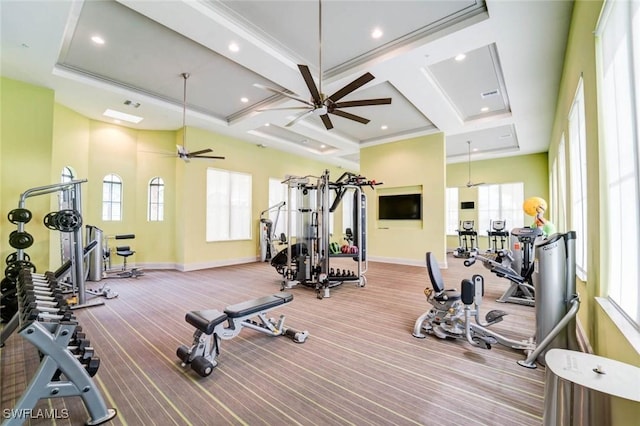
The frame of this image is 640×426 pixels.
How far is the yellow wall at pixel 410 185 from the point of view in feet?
25.0

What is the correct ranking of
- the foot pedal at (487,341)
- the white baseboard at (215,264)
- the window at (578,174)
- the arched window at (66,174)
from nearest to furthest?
1. the foot pedal at (487,341)
2. the window at (578,174)
3. the arched window at (66,174)
4. the white baseboard at (215,264)

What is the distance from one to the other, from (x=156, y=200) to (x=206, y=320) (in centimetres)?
614

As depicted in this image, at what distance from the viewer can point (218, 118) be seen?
6.92 m

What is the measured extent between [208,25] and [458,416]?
4642mm

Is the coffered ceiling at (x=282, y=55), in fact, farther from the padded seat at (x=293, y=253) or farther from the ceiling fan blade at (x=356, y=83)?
the padded seat at (x=293, y=253)

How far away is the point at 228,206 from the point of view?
8.05 metres

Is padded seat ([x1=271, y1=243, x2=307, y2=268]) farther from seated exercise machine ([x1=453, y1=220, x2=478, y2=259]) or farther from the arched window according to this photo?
seated exercise machine ([x1=453, y1=220, x2=478, y2=259])

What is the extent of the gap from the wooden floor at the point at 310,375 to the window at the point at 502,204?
741 cm

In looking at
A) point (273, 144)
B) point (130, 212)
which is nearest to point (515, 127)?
point (273, 144)

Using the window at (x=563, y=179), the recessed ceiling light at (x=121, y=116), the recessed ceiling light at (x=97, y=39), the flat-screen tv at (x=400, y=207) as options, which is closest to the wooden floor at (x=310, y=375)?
the window at (x=563, y=179)

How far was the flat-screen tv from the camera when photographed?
7992 millimetres

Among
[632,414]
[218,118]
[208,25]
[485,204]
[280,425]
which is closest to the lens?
[632,414]

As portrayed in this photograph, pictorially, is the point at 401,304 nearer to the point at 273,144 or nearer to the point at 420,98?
the point at 420,98

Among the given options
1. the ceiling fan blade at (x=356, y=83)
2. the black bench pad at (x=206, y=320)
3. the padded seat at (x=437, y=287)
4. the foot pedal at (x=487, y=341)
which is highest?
the ceiling fan blade at (x=356, y=83)
